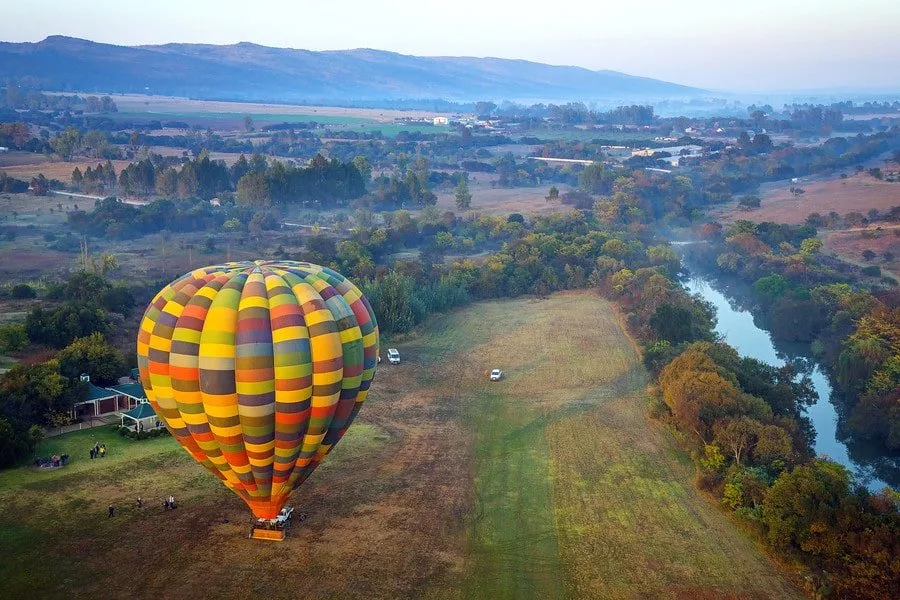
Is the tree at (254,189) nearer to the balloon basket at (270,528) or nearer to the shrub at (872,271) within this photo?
the shrub at (872,271)

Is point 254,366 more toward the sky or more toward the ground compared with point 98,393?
more toward the sky

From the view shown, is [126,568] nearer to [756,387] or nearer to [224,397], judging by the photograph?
[224,397]

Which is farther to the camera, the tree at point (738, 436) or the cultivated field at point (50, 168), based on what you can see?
the cultivated field at point (50, 168)

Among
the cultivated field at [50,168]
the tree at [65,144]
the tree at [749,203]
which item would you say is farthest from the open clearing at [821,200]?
the tree at [65,144]

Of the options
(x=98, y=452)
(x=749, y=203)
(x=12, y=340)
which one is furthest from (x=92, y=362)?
(x=749, y=203)

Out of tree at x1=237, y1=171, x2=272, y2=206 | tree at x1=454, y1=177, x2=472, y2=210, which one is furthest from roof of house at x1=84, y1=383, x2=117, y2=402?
tree at x1=454, y1=177, x2=472, y2=210

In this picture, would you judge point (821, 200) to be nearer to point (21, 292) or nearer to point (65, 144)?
point (21, 292)
